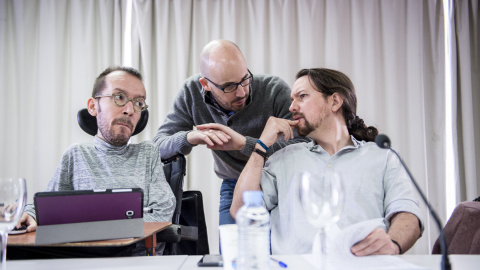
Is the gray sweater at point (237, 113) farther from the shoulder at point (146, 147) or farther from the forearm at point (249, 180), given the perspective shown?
the forearm at point (249, 180)

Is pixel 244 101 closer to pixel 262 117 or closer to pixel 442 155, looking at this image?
pixel 262 117

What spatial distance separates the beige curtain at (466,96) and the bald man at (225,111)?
198 cm

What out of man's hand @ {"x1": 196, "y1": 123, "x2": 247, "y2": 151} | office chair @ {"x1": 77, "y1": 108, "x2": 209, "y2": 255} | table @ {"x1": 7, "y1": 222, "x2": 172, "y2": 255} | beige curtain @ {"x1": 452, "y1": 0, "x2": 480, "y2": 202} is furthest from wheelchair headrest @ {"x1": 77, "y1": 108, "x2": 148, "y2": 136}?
beige curtain @ {"x1": 452, "y1": 0, "x2": 480, "y2": 202}

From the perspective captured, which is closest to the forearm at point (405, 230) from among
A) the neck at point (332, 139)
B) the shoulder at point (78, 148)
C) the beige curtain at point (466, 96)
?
the neck at point (332, 139)

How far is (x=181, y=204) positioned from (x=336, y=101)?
1.02m

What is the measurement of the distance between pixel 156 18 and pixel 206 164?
4.40ft

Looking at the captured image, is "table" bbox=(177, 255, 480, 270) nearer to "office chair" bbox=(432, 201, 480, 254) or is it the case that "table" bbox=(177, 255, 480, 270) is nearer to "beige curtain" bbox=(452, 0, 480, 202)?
"office chair" bbox=(432, 201, 480, 254)

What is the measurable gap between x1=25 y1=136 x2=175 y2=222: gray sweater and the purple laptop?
62cm

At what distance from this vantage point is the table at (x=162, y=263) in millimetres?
1031

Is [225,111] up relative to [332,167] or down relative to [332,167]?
up

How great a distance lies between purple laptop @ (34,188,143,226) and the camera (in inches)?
49.9

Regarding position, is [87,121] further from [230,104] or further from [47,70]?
[47,70]

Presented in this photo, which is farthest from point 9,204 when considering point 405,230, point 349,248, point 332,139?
point 332,139

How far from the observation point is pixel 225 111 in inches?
93.8
